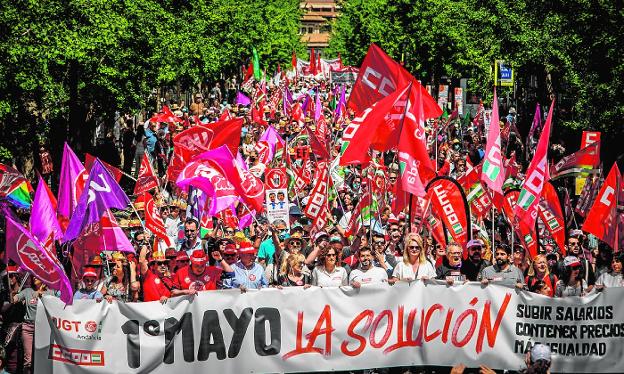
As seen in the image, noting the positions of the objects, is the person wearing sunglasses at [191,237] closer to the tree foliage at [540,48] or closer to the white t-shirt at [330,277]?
the white t-shirt at [330,277]

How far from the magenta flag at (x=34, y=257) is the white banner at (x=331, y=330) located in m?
0.42

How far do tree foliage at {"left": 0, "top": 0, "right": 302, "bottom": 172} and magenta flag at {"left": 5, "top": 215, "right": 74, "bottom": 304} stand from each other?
35.8 feet

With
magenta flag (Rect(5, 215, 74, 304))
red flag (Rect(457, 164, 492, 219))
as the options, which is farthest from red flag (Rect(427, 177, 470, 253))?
magenta flag (Rect(5, 215, 74, 304))

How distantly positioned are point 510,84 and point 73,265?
86.3 ft

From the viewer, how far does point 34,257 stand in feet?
41.6

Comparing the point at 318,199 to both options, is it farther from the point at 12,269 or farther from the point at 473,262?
the point at 12,269

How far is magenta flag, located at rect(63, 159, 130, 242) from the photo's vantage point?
14.7m

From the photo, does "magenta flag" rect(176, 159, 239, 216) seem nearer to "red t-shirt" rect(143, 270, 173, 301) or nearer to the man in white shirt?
"red t-shirt" rect(143, 270, 173, 301)

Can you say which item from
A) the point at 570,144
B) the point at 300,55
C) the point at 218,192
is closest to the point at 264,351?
the point at 218,192

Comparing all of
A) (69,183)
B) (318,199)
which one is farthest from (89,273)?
(318,199)

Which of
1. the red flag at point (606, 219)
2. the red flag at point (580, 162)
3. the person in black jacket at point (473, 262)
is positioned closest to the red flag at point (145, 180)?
the red flag at point (580, 162)

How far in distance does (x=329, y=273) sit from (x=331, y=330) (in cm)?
117

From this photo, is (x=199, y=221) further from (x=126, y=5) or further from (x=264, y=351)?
(x=126, y=5)

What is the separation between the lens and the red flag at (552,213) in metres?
17.0
